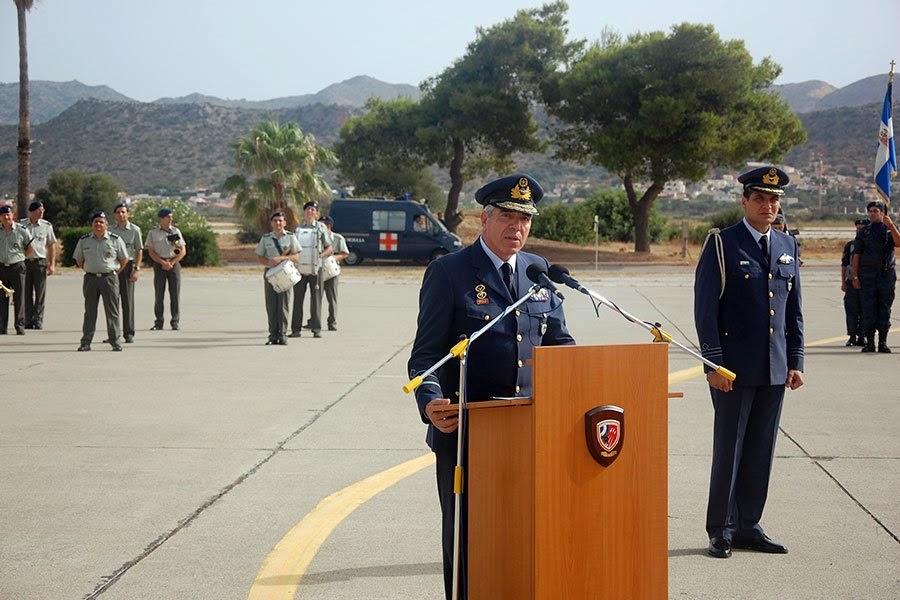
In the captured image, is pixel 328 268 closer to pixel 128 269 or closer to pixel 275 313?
pixel 275 313

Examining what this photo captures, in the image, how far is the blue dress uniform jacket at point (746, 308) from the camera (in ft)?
19.1

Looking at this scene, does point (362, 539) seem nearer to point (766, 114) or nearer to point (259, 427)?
point (259, 427)

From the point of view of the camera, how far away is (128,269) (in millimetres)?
16297

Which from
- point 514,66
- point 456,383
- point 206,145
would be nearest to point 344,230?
point 514,66

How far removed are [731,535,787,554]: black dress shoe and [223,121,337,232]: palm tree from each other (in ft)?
125

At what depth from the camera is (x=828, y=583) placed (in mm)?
5289

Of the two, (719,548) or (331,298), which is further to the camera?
(331,298)

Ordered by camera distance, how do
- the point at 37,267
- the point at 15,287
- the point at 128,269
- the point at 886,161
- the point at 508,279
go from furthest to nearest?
the point at 37,267 < the point at 15,287 < the point at 886,161 < the point at 128,269 < the point at 508,279

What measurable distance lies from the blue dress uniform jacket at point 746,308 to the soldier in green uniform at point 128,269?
11.7 metres

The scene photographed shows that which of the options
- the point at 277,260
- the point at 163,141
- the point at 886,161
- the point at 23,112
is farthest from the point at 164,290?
the point at 163,141

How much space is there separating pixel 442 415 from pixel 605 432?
65 centimetres

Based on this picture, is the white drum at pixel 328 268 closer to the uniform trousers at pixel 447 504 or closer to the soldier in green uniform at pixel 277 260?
the soldier in green uniform at pixel 277 260

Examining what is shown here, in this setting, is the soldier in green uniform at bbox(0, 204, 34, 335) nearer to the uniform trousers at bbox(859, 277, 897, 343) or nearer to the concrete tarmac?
the concrete tarmac

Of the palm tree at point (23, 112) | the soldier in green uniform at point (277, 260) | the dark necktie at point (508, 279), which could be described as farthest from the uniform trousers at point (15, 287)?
the palm tree at point (23, 112)
